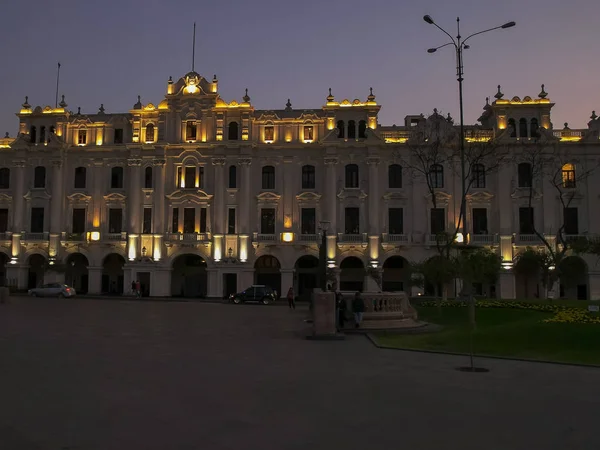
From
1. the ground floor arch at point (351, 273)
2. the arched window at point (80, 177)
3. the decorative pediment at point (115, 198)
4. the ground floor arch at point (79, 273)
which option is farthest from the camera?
the arched window at point (80, 177)

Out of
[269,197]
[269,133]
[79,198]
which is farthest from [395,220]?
[79,198]

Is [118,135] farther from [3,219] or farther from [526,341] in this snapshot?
[526,341]

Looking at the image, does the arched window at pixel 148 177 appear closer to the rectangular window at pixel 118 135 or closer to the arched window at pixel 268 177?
the rectangular window at pixel 118 135

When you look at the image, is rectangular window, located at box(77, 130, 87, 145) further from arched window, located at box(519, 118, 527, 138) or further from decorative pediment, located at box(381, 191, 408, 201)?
arched window, located at box(519, 118, 527, 138)

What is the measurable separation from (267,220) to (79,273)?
20.9 m

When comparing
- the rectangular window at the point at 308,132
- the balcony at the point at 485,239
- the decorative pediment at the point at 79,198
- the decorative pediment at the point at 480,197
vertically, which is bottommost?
the balcony at the point at 485,239

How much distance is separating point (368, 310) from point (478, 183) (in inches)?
1292

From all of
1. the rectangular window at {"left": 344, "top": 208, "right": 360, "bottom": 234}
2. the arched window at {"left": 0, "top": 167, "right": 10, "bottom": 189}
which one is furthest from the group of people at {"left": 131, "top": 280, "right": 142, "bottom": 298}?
the rectangular window at {"left": 344, "top": 208, "right": 360, "bottom": 234}

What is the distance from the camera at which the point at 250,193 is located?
5456 cm

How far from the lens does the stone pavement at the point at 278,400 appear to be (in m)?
8.15

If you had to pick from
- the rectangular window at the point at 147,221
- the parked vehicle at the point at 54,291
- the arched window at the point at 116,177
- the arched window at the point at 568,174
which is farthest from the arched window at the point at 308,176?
the parked vehicle at the point at 54,291

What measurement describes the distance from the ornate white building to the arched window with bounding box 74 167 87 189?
0.47ft

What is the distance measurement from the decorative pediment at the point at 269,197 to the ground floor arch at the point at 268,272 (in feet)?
18.1

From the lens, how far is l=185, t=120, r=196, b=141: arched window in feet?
184
